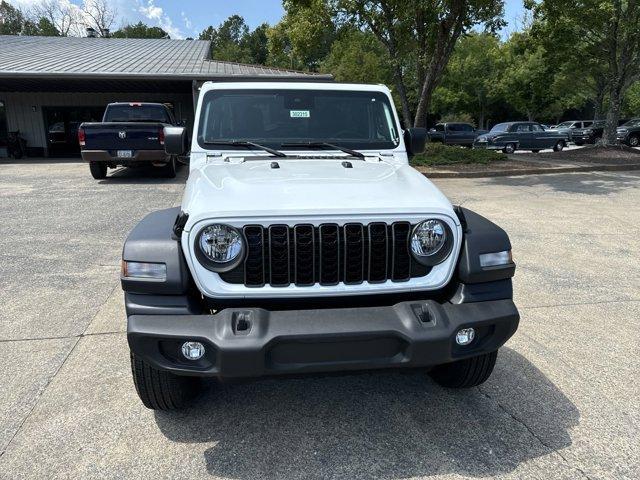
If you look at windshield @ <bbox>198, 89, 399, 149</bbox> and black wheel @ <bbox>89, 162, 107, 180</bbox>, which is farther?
black wheel @ <bbox>89, 162, 107, 180</bbox>

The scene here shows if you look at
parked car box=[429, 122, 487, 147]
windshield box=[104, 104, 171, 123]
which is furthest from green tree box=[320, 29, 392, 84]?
windshield box=[104, 104, 171, 123]

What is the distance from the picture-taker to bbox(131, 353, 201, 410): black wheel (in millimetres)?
2672

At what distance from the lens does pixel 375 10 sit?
15.1 m

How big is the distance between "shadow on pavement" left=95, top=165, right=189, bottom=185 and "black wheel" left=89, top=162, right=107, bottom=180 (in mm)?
159

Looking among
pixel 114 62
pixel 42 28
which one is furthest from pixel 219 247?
pixel 42 28

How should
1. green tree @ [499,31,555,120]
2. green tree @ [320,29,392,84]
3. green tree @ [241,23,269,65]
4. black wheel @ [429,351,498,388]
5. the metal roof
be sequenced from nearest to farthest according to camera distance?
black wheel @ [429,351,498,388]
the metal roof
green tree @ [320,29,392,84]
green tree @ [499,31,555,120]
green tree @ [241,23,269,65]

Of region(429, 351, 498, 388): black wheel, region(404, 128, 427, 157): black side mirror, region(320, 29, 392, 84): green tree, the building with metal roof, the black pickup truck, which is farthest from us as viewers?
region(320, 29, 392, 84): green tree

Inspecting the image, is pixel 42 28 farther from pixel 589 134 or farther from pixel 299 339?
pixel 299 339

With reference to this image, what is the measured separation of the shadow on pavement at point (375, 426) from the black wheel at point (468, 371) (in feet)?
0.39

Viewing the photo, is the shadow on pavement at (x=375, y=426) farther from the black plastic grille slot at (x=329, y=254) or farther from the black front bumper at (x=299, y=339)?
the black plastic grille slot at (x=329, y=254)

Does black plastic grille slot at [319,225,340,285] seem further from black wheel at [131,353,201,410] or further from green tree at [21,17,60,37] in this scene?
green tree at [21,17,60,37]

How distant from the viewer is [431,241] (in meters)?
2.65

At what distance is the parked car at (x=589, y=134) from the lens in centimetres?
2968

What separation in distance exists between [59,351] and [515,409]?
3.13m
